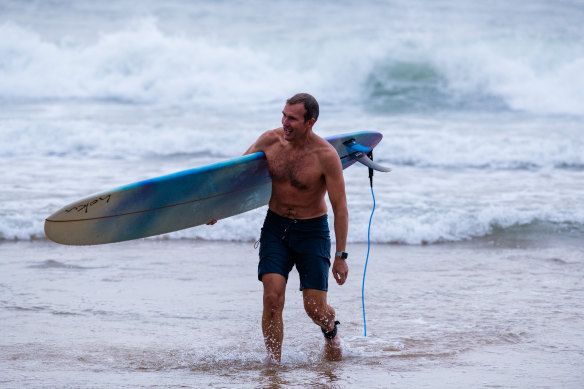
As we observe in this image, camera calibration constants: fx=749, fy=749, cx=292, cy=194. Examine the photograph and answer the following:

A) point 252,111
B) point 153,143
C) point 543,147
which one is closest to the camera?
point 543,147

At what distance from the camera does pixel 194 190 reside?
4445mm

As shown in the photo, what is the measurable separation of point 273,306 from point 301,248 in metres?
0.33

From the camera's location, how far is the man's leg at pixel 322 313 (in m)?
3.93

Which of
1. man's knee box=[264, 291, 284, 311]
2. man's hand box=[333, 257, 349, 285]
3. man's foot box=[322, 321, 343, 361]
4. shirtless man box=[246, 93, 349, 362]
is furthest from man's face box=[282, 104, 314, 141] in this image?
man's foot box=[322, 321, 343, 361]

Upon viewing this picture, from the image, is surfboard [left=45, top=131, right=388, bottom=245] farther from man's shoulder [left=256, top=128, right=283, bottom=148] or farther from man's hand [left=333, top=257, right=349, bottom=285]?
man's hand [left=333, top=257, right=349, bottom=285]

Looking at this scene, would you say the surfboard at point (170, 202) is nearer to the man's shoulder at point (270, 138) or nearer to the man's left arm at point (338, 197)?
the man's shoulder at point (270, 138)

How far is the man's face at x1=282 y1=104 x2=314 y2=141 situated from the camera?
3.71 metres

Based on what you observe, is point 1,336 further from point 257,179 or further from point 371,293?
point 371,293

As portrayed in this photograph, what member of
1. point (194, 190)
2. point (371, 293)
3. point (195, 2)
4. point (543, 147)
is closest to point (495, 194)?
point (543, 147)

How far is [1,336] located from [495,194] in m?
6.83

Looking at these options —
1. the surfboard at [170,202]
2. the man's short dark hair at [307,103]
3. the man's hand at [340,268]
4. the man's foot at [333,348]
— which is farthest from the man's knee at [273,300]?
the man's short dark hair at [307,103]

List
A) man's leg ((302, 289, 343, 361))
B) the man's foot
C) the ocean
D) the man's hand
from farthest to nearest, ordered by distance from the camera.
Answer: the ocean
the man's foot
man's leg ((302, 289, 343, 361))
the man's hand

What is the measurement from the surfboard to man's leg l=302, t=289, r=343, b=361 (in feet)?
2.60

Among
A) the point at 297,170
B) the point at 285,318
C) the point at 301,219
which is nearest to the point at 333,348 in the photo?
the point at 301,219
